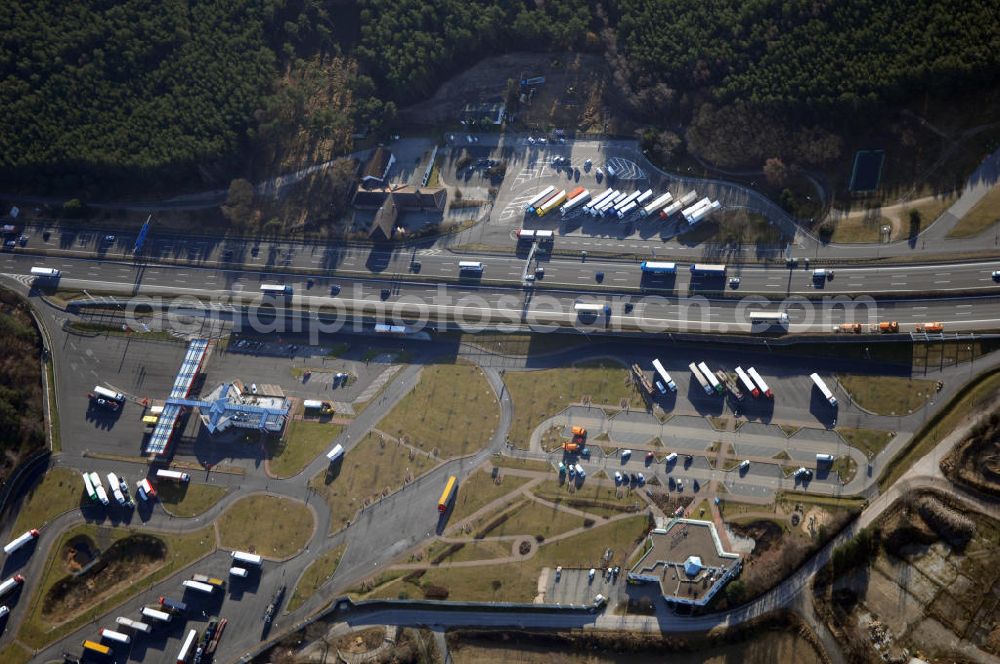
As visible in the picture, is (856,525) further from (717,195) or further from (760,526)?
(717,195)

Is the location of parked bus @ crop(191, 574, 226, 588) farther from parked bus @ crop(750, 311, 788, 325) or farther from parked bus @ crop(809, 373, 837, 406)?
parked bus @ crop(809, 373, 837, 406)

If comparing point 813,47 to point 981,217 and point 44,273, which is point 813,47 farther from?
point 44,273

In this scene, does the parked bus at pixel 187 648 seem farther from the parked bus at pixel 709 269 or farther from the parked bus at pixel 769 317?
the parked bus at pixel 769 317

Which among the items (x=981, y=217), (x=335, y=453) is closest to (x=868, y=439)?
(x=981, y=217)

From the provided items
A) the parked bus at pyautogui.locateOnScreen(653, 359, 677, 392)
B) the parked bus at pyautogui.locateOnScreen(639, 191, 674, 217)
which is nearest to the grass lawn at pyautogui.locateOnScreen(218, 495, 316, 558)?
the parked bus at pyautogui.locateOnScreen(653, 359, 677, 392)

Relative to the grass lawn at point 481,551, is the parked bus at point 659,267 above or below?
above

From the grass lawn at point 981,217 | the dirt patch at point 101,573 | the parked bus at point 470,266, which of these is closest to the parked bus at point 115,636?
the dirt patch at point 101,573
